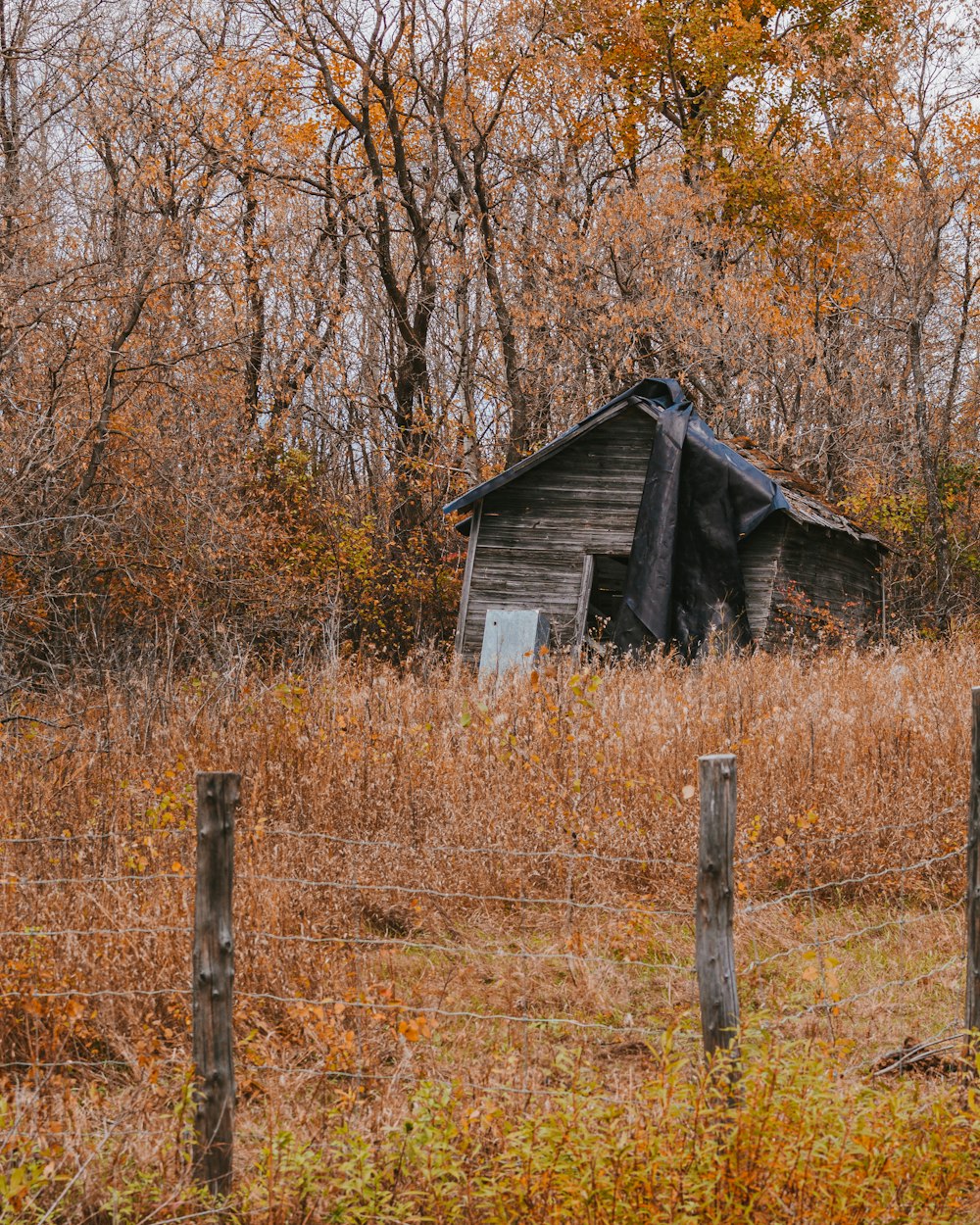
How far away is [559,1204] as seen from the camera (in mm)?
3264

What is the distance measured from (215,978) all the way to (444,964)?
242cm

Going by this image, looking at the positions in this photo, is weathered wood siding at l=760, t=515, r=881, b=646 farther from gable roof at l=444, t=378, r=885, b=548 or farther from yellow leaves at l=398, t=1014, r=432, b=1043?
yellow leaves at l=398, t=1014, r=432, b=1043

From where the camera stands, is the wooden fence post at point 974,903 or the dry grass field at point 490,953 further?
the wooden fence post at point 974,903

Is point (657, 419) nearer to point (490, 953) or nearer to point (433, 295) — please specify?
point (433, 295)

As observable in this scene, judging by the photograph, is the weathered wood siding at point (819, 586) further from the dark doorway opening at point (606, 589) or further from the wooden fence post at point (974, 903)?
the wooden fence post at point (974, 903)

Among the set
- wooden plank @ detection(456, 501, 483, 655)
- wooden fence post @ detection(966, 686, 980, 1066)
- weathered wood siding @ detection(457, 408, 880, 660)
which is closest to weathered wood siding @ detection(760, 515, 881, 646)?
weathered wood siding @ detection(457, 408, 880, 660)

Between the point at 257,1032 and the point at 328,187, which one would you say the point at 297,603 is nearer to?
the point at 328,187

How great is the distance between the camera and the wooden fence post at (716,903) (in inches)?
143

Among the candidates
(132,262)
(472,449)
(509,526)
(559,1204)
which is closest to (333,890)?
(559,1204)

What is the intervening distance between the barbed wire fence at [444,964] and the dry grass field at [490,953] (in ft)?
0.09

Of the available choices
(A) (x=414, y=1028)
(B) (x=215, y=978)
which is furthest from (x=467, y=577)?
(B) (x=215, y=978)

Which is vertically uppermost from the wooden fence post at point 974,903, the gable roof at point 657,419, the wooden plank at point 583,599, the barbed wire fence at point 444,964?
the gable roof at point 657,419

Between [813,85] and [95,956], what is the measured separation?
86.5 feet

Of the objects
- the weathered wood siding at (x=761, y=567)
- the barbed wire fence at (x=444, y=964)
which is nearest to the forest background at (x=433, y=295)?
the weathered wood siding at (x=761, y=567)
